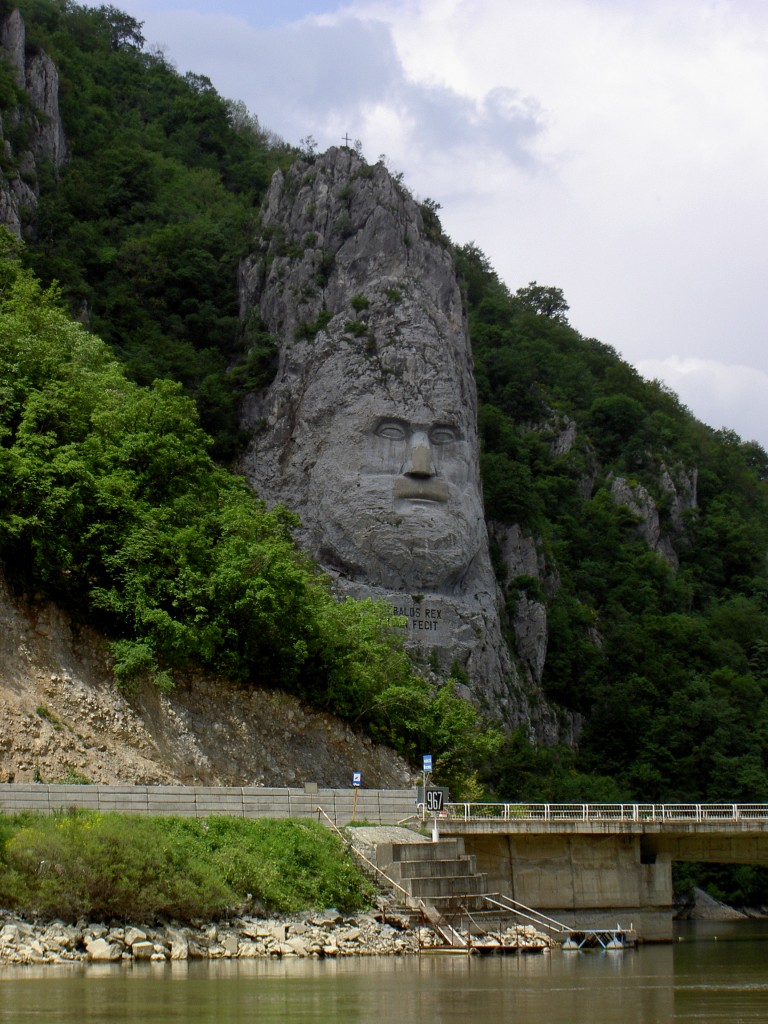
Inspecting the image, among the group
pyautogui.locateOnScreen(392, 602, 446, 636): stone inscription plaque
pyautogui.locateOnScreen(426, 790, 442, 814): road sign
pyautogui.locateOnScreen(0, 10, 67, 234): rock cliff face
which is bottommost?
pyautogui.locateOnScreen(426, 790, 442, 814): road sign

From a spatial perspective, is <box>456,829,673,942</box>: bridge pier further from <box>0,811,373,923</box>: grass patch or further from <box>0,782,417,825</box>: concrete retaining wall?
<box>0,811,373,923</box>: grass patch

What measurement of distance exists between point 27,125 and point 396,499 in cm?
3196

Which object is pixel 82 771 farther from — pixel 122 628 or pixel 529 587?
pixel 529 587

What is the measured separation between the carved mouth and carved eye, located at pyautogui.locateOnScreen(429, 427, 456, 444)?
245 centimetres

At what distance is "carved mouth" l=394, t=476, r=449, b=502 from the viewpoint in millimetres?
70688

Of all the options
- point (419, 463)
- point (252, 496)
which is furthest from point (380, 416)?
point (252, 496)

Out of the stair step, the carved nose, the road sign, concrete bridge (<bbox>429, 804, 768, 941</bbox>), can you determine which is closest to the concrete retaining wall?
the road sign

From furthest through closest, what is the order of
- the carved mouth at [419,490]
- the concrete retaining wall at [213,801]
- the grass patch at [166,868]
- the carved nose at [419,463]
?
the carved nose at [419,463]
the carved mouth at [419,490]
the concrete retaining wall at [213,801]
the grass patch at [166,868]

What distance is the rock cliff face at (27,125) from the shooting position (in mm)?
79250

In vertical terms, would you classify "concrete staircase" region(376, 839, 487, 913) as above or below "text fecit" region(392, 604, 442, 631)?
below

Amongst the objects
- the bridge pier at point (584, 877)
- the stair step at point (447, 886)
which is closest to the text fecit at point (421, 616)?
the bridge pier at point (584, 877)

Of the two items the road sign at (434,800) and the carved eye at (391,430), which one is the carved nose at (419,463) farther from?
the road sign at (434,800)

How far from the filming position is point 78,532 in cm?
4109

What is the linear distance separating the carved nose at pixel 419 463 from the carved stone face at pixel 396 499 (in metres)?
0.05
